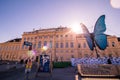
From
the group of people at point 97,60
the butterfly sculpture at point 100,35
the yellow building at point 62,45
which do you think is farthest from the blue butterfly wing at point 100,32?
the yellow building at point 62,45

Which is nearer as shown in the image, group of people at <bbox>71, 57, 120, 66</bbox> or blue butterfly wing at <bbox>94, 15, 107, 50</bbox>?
blue butterfly wing at <bbox>94, 15, 107, 50</bbox>

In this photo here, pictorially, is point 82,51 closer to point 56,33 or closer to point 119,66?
point 56,33

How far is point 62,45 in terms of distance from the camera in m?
38.3

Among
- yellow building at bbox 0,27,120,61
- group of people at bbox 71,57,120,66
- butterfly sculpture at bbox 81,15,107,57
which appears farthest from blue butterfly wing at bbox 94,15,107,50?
yellow building at bbox 0,27,120,61

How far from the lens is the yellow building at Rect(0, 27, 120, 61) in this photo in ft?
118

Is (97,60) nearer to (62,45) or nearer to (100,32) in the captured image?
(100,32)

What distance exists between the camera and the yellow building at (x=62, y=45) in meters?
36.1

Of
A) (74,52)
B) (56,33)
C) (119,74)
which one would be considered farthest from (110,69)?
(56,33)

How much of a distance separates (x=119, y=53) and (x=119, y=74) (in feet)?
116

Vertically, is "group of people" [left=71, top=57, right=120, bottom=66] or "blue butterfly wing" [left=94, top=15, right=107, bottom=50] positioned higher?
"blue butterfly wing" [left=94, top=15, right=107, bottom=50]

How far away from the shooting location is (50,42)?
130 feet

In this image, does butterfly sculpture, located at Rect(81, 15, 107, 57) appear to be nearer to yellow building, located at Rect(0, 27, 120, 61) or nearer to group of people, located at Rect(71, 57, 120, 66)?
group of people, located at Rect(71, 57, 120, 66)

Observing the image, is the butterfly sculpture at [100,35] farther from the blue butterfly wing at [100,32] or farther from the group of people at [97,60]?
the group of people at [97,60]

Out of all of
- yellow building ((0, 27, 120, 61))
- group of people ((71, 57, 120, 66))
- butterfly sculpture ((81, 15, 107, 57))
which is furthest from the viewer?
yellow building ((0, 27, 120, 61))
